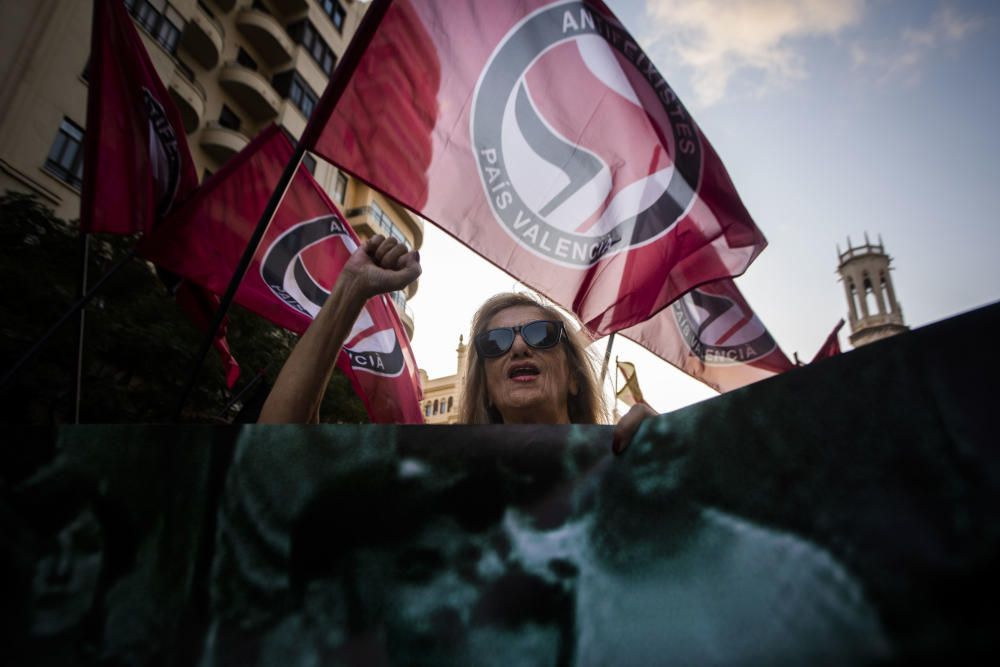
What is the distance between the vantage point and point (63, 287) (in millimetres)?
6543

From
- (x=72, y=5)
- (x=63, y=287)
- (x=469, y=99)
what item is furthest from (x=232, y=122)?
(x=469, y=99)

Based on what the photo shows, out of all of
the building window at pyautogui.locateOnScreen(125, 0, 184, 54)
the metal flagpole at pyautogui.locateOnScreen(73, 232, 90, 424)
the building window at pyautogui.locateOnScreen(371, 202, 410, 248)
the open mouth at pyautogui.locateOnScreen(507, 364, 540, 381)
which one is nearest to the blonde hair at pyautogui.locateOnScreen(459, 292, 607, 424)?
the open mouth at pyautogui.locateOnScreen(507, 364, 540, 381)

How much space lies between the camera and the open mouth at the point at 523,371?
2402mm

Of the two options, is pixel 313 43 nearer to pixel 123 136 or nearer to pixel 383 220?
pixel 383 220

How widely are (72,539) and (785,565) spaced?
3.65ft

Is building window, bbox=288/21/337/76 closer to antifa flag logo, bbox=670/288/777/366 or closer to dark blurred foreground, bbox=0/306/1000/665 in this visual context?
antifa flag logo, bbox=670/288/777/366

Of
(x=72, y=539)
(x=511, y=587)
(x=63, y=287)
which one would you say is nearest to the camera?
(x=511, y=587)

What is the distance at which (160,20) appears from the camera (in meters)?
12.9

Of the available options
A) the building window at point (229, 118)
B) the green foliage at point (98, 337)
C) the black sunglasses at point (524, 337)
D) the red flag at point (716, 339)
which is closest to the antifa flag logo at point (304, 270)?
the black sunglasses at point (524, 337)

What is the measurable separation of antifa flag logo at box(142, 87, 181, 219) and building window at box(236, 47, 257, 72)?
1709 centimetres

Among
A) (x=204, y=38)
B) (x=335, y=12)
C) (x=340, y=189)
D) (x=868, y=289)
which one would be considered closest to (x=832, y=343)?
(x=204, y=38)

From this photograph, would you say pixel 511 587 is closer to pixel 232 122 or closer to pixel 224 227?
pixel 224 227

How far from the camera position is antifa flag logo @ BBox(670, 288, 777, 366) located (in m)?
5.11

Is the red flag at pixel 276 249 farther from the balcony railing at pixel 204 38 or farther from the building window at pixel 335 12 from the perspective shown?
the building window at pixel 335 12
